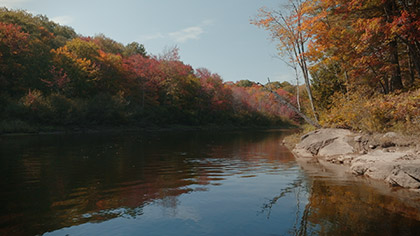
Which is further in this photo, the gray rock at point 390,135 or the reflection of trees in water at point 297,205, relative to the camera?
the gray rock at point 390,135

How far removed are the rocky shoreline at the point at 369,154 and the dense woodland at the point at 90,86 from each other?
22.6 feet

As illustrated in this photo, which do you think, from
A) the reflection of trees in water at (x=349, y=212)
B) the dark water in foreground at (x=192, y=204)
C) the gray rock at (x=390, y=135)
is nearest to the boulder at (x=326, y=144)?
the gray rock at (x=390, y=135)

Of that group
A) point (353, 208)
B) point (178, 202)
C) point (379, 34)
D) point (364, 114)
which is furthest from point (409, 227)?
point (379, 34)

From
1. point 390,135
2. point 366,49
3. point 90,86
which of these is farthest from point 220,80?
point 390,135

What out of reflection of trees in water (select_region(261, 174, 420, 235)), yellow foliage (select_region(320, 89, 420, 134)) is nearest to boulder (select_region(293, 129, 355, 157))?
yellow foliage (select_region(320, 89, 420, 134))

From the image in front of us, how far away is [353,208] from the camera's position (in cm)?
553

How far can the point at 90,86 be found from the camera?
39844 millimetres

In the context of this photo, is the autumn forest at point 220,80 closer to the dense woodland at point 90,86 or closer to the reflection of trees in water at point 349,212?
the dense woodland at point 90,86

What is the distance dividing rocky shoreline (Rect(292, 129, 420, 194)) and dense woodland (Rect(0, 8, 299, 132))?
689 cm

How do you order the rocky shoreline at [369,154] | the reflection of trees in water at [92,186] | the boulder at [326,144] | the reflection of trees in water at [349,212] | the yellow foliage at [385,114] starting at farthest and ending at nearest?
the boulder at [326,144]
the yellow foliage at [385,114]
the rocky shoreline at [369,154]
the reflection of trees in water at [92,186]
the reflection of trees in water at [349,212]

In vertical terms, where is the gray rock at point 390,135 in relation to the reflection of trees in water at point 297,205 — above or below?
above

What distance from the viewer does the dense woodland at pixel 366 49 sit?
458 inches

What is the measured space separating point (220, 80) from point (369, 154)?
2125 inches

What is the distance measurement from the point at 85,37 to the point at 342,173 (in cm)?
5691
